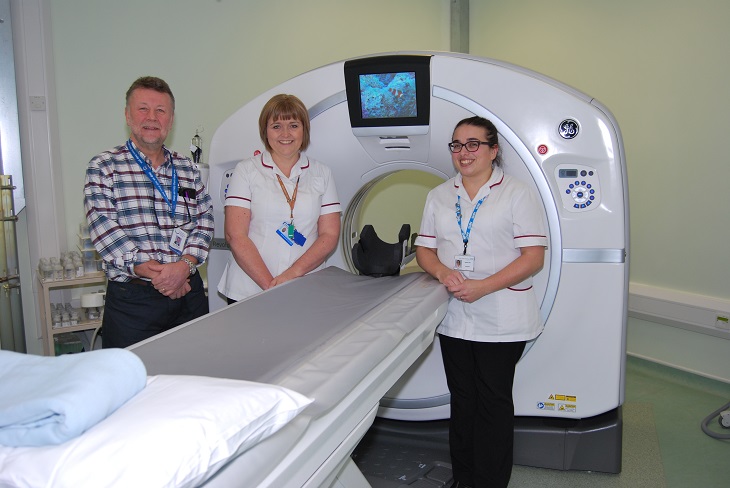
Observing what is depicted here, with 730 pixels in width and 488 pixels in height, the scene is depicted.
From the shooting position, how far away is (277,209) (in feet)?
6.85

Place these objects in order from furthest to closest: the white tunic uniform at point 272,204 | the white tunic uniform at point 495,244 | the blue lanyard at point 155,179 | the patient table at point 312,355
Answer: the white tunic uniform at point 272,204, the blue lanyard at point 155,179, the white tunic uniform at point 495,244, the patient table at point 312,355

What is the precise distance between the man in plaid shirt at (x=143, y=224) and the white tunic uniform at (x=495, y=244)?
830mm

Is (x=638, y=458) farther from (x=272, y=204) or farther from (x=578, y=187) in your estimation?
(x=272, y=204)

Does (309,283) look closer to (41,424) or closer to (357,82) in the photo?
(357,82)

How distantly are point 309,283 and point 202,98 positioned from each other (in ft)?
6.11

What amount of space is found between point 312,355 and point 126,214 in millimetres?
979

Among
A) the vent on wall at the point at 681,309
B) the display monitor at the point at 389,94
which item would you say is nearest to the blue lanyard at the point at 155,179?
the display monitor at the point at 389,94

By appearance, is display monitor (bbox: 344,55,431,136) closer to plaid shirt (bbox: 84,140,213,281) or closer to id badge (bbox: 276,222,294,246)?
id badge (bbox: 276,222,294,246)

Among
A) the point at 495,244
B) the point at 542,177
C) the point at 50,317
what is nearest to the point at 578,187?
the point at 542,177

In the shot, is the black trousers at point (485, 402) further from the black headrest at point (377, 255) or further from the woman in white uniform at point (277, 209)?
the woman in white uniform at point (277, 209)

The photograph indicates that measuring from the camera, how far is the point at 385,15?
4074 mm

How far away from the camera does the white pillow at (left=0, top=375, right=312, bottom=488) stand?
709 millimetres

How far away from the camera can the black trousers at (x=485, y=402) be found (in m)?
1.94

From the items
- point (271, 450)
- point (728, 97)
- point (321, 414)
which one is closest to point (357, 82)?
point (321, 414)
